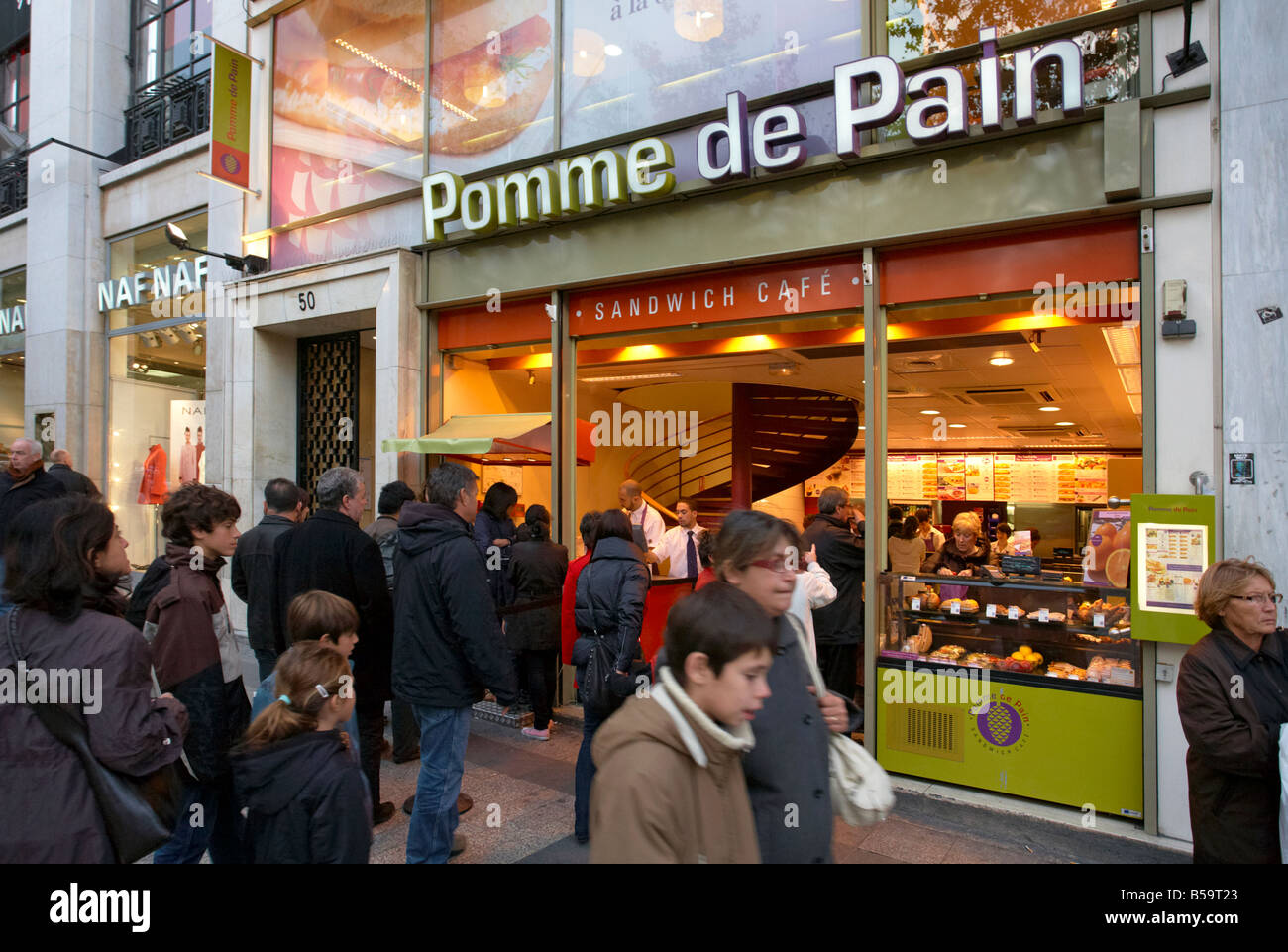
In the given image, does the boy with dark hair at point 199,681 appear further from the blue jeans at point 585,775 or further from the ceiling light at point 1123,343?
the ceiling light at point 1123,343

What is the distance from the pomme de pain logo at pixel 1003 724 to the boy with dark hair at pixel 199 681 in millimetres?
4306

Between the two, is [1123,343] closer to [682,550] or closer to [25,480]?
[682,550]

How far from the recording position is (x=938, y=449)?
14008 mm

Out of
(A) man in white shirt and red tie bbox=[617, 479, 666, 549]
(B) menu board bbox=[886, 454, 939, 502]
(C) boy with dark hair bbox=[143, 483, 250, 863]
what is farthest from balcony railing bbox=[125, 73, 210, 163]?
(B) menu board bbox=[886, 454, 939, 502]

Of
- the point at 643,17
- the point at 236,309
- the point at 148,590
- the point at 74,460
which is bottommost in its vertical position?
the point at 148,590

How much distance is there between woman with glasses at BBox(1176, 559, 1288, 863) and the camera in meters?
2.78

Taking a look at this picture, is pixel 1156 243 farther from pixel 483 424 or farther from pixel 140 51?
pixel 140 51

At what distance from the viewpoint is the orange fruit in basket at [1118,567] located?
468 cm

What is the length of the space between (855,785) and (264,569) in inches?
138

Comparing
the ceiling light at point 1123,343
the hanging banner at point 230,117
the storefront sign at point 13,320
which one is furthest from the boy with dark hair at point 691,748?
the storefront sign at point 13,320

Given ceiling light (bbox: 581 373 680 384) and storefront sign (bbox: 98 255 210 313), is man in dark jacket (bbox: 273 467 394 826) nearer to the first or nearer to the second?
ceiling light (bbox: 581 373 680 384)

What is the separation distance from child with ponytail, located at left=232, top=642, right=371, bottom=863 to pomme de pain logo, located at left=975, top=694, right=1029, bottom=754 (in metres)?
4.07
